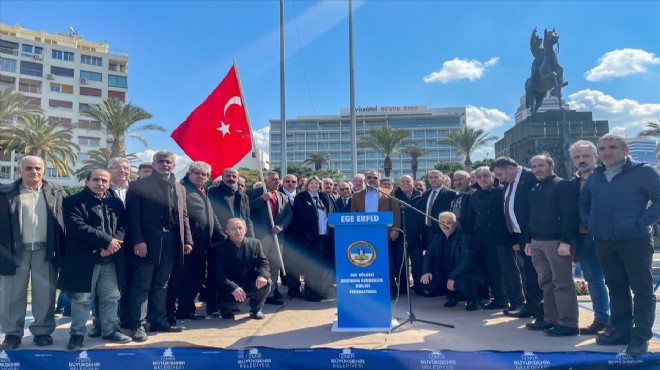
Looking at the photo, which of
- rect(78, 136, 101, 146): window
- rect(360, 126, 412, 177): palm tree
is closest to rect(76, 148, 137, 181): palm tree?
rect(360, 126, 412, 177): palm tree

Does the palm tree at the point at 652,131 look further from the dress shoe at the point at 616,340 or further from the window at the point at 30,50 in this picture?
the window at the point at 30,50

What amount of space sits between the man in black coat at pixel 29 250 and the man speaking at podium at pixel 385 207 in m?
4.11

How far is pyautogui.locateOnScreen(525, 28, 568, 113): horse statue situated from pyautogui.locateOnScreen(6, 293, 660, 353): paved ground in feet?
48.7

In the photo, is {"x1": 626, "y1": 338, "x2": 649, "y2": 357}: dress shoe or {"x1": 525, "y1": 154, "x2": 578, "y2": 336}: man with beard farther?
{"x1": 525, "y1": 154, "x2": 578, "y2": 336}: man with beard

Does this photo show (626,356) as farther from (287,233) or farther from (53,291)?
(53,291)

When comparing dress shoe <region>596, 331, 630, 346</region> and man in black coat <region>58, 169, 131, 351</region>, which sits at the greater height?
man in black coat <region>58, 169, 131, 351</region>

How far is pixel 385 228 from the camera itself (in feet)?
15.2

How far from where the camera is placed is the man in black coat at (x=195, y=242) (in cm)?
517

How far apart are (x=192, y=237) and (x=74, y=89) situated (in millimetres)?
66390

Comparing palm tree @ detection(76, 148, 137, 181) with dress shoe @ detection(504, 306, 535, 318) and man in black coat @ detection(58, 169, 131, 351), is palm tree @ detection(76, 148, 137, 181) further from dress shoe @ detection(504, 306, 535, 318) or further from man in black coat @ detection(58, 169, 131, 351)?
dress shoe @ detection(504, 306, 535, 318)

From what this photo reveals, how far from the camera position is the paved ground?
4.04 meters

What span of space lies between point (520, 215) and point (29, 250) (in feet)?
17.6

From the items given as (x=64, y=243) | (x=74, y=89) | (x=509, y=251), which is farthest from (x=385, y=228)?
(x=74, y=89)

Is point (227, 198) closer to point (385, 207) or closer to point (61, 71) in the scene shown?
point (385, 207)
